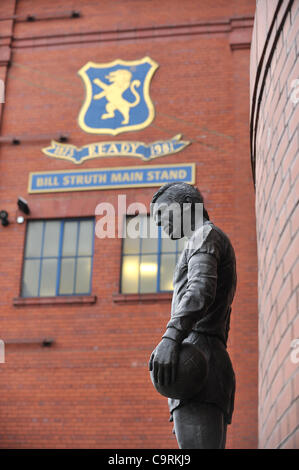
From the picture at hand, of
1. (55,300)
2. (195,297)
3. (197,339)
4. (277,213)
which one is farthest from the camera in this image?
(55,300)

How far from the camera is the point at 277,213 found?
261 inches

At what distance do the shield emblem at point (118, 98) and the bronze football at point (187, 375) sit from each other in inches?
518

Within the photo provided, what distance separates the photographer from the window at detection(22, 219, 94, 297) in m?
16.6

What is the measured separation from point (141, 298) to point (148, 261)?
0.79 meters

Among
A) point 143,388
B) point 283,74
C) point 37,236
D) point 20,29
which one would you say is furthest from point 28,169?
point 283,74

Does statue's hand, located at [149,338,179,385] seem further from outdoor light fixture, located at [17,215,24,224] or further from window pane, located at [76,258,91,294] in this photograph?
outdoor light fixture, located at [17,215,24,224]

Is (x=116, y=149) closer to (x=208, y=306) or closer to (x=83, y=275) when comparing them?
(x=83, y=275)

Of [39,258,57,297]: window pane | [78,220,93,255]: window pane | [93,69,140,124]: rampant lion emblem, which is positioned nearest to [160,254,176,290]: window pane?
[78,220,93,255]: window pane

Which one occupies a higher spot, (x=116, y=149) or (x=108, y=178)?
(x=116, y=149)

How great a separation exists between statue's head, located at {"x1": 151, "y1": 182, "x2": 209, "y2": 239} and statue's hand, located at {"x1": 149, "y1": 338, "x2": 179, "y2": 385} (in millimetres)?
840

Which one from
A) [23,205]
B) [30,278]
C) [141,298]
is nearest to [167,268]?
[141,298]

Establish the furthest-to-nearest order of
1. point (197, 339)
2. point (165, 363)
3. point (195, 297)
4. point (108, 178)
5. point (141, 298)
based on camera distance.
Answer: point (108, 178), point (141, 298), point (197, 339), point (195, 297), point (165, 363)

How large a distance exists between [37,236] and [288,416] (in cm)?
1180

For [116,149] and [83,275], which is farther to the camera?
[116,149]
